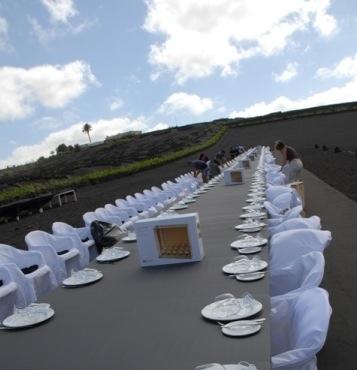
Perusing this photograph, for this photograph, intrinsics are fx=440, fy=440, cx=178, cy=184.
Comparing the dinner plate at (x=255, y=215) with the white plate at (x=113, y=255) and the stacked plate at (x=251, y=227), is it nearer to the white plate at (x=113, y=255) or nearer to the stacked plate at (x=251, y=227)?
the stacked plate at (x=251, y=227)

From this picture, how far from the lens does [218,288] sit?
9.41 feet

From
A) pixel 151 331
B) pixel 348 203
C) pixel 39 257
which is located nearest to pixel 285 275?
pixel 151 331

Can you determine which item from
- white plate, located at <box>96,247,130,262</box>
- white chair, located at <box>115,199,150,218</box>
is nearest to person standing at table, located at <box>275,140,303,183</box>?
white chair, located at <box>115,199,150,218</box>

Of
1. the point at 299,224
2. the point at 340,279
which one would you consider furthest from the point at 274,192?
the point at 299,224

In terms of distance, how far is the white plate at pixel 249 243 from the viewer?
3828 mm

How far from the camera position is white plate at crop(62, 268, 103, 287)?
3312mm

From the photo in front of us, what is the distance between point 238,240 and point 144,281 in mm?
1229

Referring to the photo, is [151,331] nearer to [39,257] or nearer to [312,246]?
[312,246]

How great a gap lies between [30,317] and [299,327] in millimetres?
1579

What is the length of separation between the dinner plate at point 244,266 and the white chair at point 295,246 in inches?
20.5

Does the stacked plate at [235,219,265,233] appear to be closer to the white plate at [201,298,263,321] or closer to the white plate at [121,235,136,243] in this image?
the white plate at [121,235,136,243]

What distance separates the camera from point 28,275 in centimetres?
432

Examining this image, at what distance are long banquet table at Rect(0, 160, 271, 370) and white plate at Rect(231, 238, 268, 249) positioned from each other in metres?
0.14

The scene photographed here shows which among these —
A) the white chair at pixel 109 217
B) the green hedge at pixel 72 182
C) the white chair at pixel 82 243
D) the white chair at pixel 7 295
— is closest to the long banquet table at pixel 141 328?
the white chair at pixel 7 295
